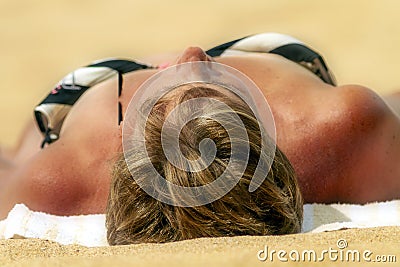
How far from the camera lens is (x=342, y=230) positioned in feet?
4.69

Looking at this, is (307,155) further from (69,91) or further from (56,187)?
(69,91)

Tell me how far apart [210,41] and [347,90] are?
6.11 ft

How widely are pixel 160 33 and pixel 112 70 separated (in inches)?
62.7

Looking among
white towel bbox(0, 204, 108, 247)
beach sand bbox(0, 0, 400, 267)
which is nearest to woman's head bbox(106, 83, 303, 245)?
white towel bbox(0, 204, 108, 247)

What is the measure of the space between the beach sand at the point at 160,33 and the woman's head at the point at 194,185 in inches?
62.9

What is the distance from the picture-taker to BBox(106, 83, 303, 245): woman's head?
1396mm

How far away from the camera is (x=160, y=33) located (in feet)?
12.6

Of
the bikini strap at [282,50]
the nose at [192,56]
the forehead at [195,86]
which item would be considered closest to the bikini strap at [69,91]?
the bikini strap at [282,50]

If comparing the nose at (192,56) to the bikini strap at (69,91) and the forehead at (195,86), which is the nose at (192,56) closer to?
the forehead at (195,86)

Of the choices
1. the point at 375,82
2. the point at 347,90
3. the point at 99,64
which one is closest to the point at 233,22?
the point at 375,82

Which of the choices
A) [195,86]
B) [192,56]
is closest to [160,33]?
[192,56]

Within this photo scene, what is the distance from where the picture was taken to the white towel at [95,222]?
156 cm

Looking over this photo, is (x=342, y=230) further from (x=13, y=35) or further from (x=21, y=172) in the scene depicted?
(x=13, y=35)

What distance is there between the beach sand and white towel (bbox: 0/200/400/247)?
1.32 metres
